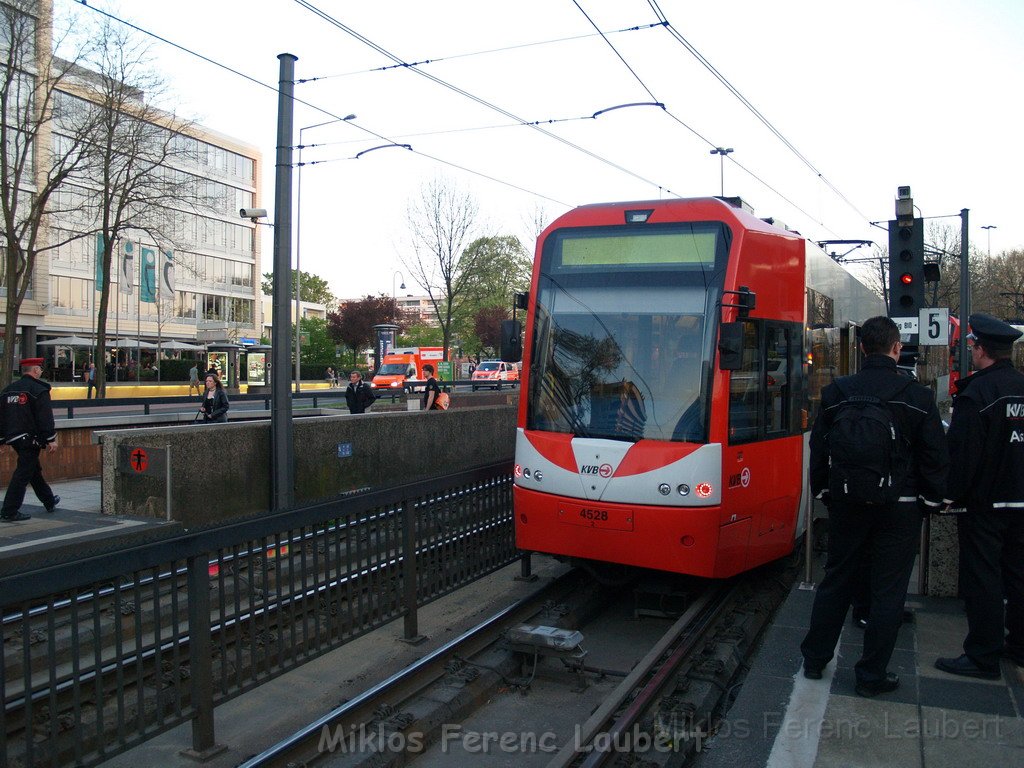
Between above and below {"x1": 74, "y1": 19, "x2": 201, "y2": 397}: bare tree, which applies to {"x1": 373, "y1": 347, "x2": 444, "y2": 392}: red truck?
below

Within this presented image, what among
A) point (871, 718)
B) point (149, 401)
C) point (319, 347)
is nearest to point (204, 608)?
point (871, 718)

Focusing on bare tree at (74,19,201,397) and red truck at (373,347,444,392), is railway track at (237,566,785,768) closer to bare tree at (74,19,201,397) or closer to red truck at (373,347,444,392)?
bare tree at (74,19,201,397)

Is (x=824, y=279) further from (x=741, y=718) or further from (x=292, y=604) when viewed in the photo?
(x=292, y=604)

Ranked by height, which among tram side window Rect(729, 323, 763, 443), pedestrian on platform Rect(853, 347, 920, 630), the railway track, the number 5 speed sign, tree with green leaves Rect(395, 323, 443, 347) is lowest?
the railway track

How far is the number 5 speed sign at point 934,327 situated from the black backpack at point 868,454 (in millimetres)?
10695

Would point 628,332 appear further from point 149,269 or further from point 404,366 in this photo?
point 149,269

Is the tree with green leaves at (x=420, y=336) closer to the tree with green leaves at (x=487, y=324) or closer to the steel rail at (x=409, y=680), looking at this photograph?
the tree with green leaves at (x=487, y=324)

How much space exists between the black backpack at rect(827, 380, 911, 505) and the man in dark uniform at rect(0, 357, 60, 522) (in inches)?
357

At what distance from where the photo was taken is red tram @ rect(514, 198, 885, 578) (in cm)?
696

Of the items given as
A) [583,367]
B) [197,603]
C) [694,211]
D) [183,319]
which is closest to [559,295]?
[583,367]

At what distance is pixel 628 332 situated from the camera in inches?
292

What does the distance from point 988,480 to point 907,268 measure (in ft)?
26.9

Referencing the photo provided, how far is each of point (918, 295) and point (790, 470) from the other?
558 centimetres

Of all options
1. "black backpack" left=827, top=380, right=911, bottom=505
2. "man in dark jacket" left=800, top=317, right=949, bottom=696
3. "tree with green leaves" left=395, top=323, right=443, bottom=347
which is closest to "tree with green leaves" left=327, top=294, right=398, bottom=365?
"tree with green leaves" left=395, top=323, right=443, bottom=347
